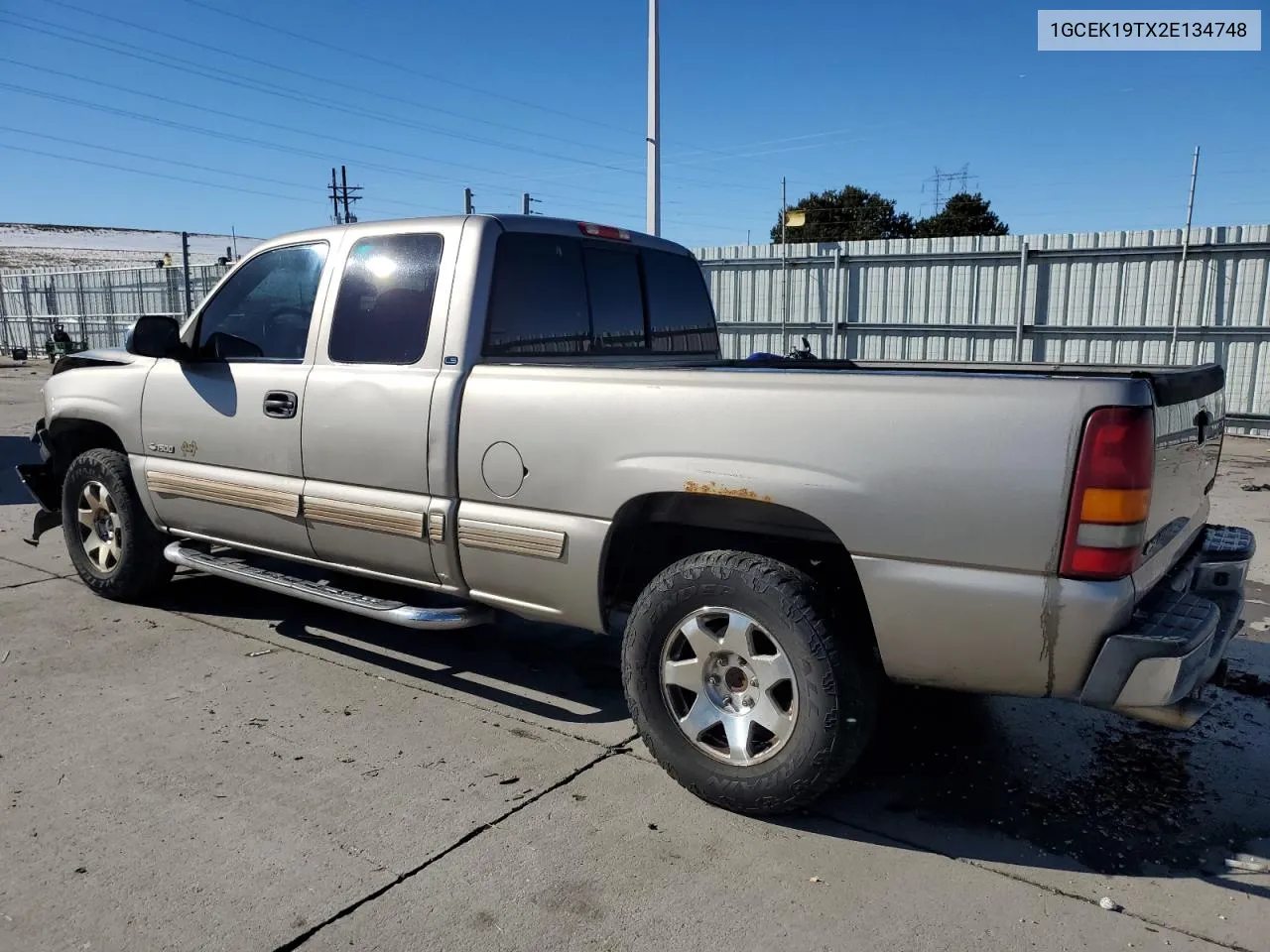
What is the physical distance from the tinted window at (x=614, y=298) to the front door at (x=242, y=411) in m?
1.22

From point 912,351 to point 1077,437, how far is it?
12.8 m

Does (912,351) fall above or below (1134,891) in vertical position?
above

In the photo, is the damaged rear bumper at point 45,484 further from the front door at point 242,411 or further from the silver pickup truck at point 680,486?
the front door at point 242,411

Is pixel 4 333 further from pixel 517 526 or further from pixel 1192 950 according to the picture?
pixel 1192 950

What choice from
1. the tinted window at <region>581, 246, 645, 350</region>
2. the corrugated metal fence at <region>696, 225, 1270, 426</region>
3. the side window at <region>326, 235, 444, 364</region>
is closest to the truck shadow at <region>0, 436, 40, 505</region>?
the side window at <region>326, 235, 444, 364</region>

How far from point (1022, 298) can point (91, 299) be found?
73.8ft

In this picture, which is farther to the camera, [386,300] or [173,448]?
[173,448]

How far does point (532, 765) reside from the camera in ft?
11.4

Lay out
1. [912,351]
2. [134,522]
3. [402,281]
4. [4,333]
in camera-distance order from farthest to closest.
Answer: [4,333]
[912,351]
[134,522]
[402,281]

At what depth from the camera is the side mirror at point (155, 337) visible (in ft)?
14.8

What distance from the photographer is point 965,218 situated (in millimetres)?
45156

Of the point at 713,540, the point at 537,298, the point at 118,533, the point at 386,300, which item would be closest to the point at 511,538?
the point at 713,540

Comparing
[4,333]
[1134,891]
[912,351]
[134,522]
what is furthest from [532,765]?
[4,333]

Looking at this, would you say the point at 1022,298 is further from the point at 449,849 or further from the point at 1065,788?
the point at 449,849
